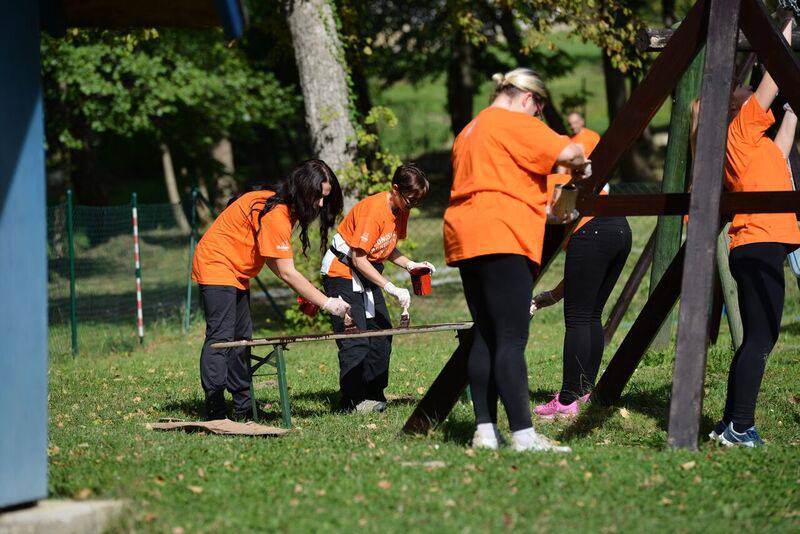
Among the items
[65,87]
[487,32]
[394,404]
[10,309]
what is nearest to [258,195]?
[394,404]

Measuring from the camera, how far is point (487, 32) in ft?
85.1

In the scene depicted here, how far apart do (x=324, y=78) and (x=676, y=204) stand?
25.7 feet

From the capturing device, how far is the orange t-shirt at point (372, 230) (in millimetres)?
6875

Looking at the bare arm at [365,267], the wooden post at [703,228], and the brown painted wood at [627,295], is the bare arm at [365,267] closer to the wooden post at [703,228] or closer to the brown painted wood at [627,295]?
the wooden post at [703,228]

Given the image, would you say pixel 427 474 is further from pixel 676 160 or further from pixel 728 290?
pixel 676 160

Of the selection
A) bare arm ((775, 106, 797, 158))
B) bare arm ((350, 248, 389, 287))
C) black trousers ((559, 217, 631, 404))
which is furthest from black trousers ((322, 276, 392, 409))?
bare arm ((775, 106, 797, 158))

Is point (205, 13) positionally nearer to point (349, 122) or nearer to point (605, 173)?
point (605, 173)

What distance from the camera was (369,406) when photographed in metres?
6.96

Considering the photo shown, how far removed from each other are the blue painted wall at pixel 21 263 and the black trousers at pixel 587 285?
3301 millimetres

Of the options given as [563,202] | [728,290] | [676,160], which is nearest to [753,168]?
[563,202]

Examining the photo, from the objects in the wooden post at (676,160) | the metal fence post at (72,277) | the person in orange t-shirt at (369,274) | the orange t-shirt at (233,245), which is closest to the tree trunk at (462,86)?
the metal fence post at (72,277)

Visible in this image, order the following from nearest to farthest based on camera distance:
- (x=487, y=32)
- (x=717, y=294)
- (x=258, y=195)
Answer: (x=258, y=195)
(x=717, y=294)
(x=487, y=32)

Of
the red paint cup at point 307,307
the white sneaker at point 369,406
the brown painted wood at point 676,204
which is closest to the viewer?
the brown painted wood at point 676,204

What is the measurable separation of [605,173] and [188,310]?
845cm
